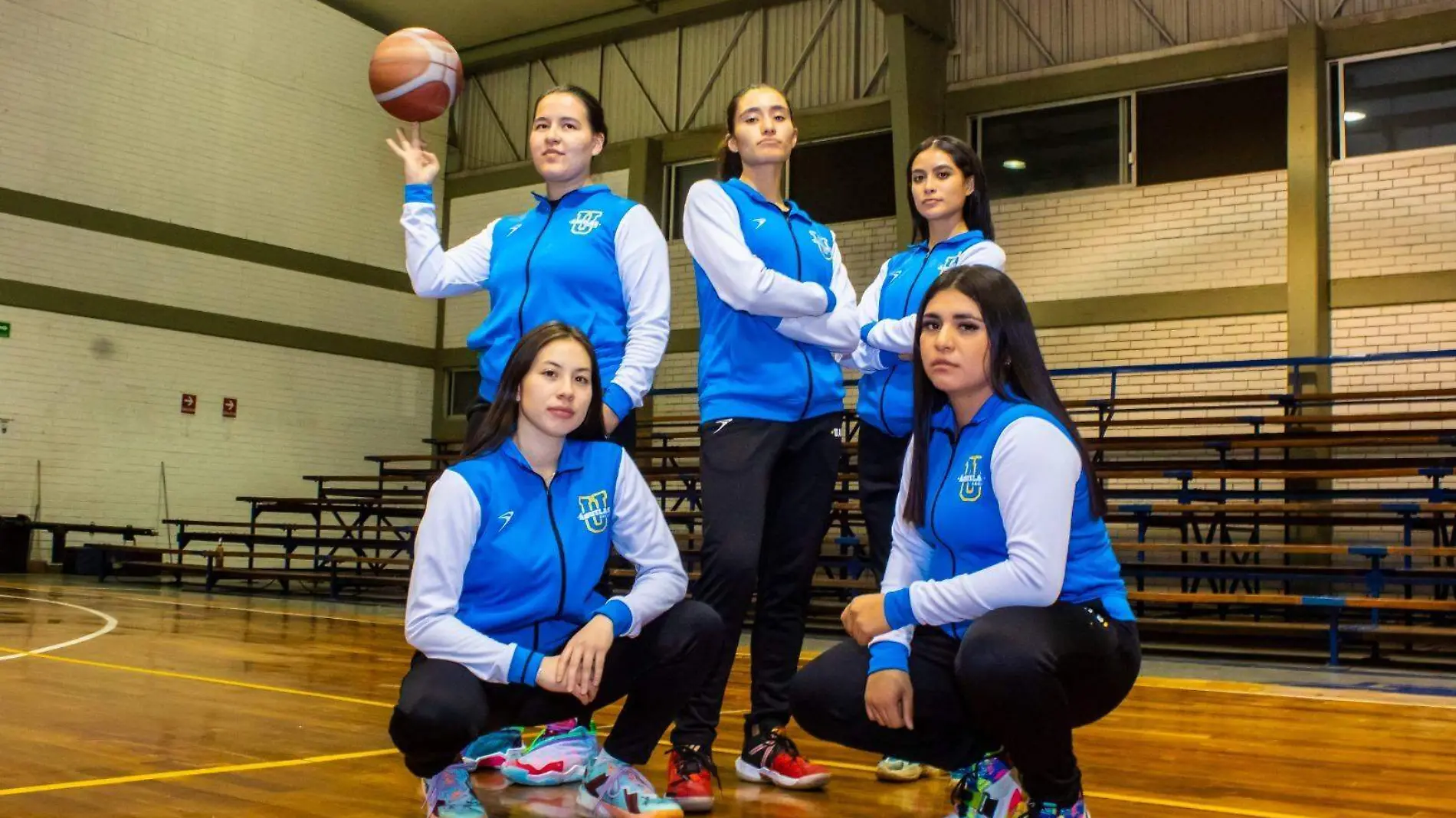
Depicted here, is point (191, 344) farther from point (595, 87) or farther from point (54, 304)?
point (595, 87)

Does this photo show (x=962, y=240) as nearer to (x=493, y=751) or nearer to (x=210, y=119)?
(x=493, y=751)

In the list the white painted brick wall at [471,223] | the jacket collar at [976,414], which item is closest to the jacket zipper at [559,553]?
the jacket collar at [976,414]

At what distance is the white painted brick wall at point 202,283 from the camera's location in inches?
392

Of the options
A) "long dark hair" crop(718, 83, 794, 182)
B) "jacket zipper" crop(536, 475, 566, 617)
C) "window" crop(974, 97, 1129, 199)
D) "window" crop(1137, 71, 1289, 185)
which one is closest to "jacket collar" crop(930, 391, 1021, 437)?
"jacket zipper" crop(536, 475, 566, 617)

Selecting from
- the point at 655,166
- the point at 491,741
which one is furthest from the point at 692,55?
the point at 491,741

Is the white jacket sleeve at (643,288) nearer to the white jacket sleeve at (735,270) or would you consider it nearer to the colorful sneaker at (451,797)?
the white jacket sleeve at (735,270)

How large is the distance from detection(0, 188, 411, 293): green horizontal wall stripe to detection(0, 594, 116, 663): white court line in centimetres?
382

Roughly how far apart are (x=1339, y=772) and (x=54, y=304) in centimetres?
1005

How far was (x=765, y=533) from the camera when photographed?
8.10 feet

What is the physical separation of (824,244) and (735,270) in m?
0.34

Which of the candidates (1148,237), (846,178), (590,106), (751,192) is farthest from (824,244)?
(846,178)

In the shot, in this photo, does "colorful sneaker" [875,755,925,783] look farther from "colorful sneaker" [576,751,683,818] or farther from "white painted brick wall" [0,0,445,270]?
"white painted brick wall" [0,0,445,270]

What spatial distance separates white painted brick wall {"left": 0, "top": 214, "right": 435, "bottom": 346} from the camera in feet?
32.7

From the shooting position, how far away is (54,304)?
10.0 metres
